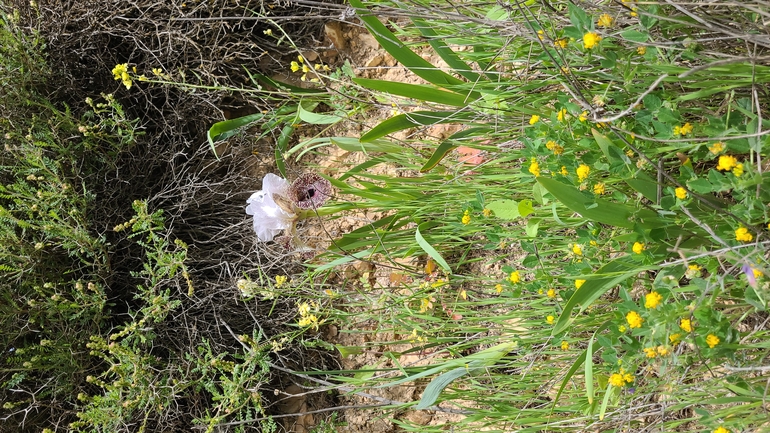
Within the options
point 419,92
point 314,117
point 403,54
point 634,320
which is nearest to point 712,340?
point 634,320

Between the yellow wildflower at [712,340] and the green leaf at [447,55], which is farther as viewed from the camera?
the green leaf at [447,55]

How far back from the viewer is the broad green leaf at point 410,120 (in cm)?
113

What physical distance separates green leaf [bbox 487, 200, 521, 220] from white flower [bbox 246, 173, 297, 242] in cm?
58

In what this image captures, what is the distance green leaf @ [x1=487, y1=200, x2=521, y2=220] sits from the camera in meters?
0.98

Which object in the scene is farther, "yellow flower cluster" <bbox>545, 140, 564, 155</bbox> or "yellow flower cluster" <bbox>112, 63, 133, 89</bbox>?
"yellow flower cluster" <bbox>112, 63, 133, 89</bbox>

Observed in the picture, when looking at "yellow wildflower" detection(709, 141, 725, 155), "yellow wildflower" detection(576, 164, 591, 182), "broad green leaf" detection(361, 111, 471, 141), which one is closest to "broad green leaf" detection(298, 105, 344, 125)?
"broad green leaf" detection(361, 111, 471, 141)

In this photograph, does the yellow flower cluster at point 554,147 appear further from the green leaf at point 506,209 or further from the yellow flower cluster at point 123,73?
the yellow flower cluster at point 123,73

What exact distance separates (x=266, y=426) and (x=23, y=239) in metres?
0.87

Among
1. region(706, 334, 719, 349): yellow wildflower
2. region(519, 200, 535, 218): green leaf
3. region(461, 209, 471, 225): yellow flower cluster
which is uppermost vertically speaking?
region(519, 200, 535, 218): green leaf

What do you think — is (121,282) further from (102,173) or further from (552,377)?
(552,377)

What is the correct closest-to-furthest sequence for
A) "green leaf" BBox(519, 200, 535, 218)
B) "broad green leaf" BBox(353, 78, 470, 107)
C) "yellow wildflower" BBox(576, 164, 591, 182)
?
"yellow wildflower" BBox(576, 164, 591, 182) < "green leaf" BBox(519, 200, 535, 218) < "broad green leaf" BBox(353, 78, 470, 107)

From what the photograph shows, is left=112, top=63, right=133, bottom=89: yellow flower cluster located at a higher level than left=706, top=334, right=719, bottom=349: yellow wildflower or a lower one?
lower

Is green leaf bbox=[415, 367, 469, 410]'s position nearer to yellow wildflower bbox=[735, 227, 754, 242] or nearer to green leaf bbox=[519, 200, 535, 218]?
green leaf bbox=[519, 200, 535, 218]

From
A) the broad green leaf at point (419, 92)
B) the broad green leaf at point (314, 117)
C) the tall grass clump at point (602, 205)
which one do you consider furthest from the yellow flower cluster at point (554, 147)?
the broad green leaf at point (314, 117)
